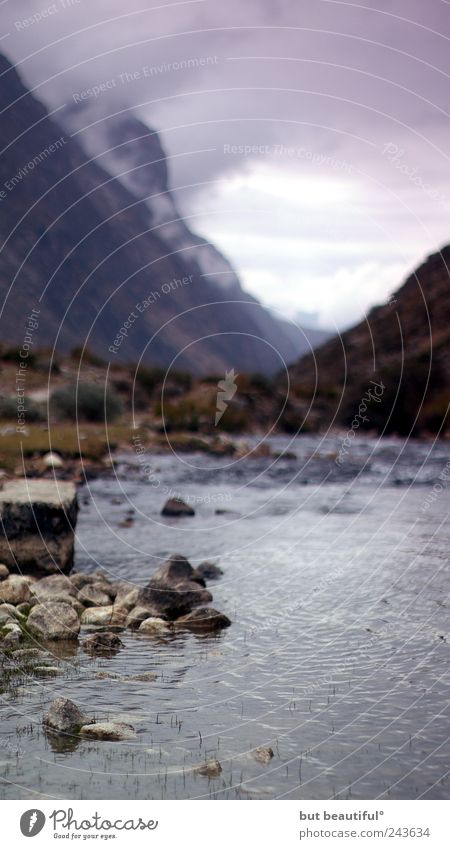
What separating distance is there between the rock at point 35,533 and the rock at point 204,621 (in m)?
4.88

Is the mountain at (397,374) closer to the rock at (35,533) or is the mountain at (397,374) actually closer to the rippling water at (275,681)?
the rippling water at (275,681)

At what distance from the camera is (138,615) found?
17.5 m

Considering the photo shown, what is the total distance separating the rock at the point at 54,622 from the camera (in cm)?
1612

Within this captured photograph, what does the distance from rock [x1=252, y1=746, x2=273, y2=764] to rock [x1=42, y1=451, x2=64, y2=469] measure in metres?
30.5

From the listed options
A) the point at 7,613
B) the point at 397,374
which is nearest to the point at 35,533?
the point at 7,613

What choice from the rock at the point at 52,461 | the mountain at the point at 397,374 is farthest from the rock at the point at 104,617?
Answer: the mountain at the point at 397,374

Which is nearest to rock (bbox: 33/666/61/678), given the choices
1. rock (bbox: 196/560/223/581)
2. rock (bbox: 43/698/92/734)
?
rock (bbox: 43/698/92/734)

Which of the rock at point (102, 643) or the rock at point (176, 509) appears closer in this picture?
the rock at point (102, 643)

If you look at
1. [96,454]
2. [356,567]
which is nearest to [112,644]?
[356,567]

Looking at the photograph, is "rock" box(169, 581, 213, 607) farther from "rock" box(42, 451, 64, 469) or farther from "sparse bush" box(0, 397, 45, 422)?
"sparse bush" box(0, 397, 45, 422)

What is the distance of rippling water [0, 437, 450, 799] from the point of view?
10.3m

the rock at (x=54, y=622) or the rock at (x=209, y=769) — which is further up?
the rock at (x=54, y=622)

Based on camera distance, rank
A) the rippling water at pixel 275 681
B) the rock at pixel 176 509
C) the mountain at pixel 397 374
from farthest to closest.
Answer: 1. the mountain at pixel 397 374
2. the rock at pixel 176 509
3. the rippling water at pixel 275 681

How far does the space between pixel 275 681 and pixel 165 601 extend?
481cm
